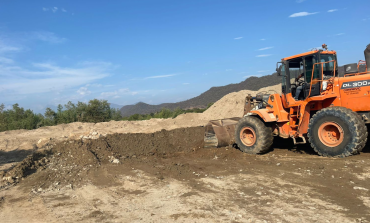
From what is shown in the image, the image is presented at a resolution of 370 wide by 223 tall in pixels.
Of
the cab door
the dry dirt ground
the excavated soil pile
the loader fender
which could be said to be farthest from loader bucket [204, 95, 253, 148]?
the cab door

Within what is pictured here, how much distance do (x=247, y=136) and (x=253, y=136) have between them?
0.21m

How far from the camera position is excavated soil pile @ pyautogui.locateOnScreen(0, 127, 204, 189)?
256 inches

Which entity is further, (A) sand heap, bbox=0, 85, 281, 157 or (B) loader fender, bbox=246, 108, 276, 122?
(A) sand heap, bbox=0, 85, 281, 157

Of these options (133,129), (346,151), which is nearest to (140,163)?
(346,151)

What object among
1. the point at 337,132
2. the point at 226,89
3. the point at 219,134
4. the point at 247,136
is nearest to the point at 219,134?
the point at 219,134

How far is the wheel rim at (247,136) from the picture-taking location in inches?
317

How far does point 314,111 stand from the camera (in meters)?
7.29

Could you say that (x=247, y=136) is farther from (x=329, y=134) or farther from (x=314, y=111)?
(x=329, y=134)

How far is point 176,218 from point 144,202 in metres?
0.93

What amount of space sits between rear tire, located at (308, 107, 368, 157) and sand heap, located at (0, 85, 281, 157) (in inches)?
364

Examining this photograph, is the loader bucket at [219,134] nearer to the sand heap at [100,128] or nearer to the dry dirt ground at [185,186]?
the dry dirt ground at [185,186]

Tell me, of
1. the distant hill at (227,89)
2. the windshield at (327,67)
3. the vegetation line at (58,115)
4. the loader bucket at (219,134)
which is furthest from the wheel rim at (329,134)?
the distant hill at (227,89)

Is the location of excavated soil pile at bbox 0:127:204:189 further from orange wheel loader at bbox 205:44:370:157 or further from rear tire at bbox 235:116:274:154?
orange wheel loader at bbox 205:44:370:157

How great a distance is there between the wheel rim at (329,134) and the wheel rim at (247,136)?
78.4 inches
